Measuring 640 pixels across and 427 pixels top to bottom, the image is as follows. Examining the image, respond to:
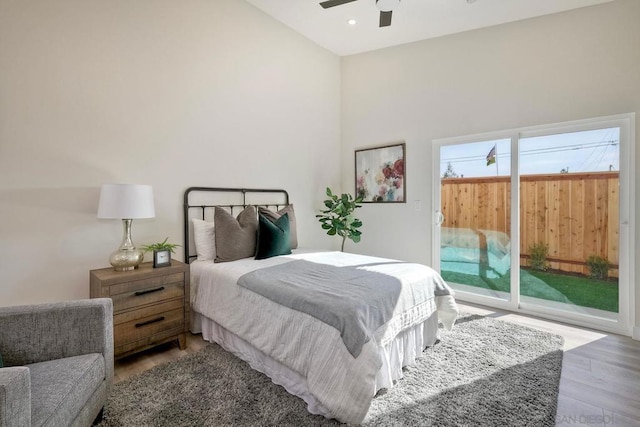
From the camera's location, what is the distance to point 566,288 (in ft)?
10.0

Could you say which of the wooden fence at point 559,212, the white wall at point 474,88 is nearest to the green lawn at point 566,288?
the wooden fence at point 559,212

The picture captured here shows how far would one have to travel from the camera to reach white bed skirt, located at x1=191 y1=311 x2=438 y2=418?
1812 millimetres

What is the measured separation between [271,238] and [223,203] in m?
0.76

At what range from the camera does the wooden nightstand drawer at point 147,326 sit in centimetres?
209

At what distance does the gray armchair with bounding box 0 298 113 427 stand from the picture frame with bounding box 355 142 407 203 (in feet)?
10.9

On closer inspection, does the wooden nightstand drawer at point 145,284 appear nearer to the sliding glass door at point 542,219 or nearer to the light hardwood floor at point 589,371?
the light hardwood floor at point 589,371

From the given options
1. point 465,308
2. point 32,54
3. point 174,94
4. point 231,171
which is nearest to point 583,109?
point 465,308

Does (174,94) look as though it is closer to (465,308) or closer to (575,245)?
(465,308)

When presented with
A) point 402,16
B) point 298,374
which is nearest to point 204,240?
point 298,374

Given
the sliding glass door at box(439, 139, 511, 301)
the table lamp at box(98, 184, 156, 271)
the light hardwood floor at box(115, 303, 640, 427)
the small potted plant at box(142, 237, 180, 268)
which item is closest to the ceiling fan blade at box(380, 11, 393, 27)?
the sliding glass door at box(439, 139, 511, 301)

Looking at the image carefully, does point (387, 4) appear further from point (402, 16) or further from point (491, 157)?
point (491, 157)

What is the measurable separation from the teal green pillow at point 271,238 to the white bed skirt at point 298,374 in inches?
29.2

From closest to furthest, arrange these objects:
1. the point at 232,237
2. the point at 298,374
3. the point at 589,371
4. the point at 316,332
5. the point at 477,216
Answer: the point at 316,332, the point at 298,374, the point at 589,371, the point at 232,237, the point at 477,216

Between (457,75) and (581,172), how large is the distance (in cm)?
165
